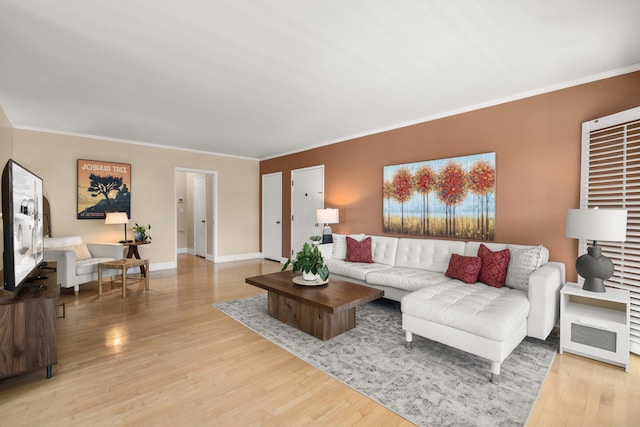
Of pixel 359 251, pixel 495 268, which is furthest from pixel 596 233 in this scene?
→ pixel 359 251

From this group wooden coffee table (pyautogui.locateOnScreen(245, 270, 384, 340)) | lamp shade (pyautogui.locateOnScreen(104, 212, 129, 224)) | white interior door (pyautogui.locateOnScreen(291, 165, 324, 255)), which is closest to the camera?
wooden coffee table (pyautogui.locateOnScreen(245, 270, 384, 340))

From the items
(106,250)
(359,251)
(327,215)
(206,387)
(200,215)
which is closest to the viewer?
(206,387)

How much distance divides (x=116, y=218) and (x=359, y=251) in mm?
4136

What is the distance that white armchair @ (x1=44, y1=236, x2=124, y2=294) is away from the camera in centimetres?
406

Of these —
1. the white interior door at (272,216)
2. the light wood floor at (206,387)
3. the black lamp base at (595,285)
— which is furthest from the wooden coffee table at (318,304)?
the white interior door at (272,216)

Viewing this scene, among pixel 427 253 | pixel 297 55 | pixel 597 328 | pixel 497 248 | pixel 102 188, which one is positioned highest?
pixel 297 55

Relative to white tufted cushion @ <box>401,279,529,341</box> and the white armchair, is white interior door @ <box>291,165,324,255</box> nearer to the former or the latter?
the white armchair

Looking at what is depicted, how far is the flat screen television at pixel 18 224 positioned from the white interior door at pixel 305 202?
4020 millimetres

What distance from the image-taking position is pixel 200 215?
25.0 ft

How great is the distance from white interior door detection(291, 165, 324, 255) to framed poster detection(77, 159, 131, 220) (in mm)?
3135

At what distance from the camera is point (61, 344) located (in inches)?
105

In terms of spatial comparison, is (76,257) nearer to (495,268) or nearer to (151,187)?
(151,187)

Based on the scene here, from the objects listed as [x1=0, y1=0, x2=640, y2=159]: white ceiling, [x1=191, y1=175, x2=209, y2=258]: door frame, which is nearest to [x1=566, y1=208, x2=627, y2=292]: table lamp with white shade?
[x1=0, y1=0, x2=640, y2=159]: white ceiling

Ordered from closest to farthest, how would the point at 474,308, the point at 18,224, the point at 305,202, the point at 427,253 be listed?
the point at 18,224 < the point at 474,308 < the point at 427,253 < the point at 305,202
